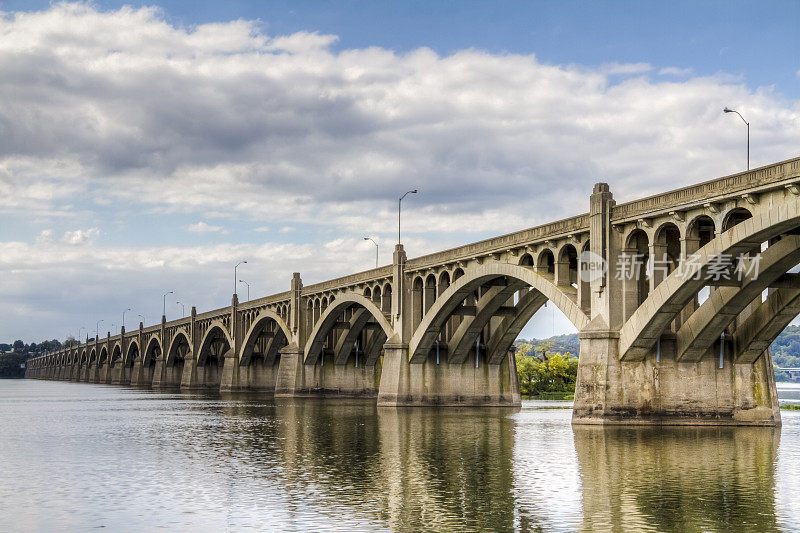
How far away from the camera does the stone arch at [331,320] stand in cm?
7456

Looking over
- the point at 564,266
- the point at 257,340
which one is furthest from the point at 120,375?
the point at 564,266

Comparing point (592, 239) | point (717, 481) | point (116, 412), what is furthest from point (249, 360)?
point (717, 481)

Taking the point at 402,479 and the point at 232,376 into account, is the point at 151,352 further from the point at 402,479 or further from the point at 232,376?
the point at 402,479

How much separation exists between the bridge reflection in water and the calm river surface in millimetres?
67

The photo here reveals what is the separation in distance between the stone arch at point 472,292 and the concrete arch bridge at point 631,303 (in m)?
0.11

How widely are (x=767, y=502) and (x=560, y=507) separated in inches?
197

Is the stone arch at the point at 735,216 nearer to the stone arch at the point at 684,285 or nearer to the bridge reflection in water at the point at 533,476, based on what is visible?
the stone arch at the point at 684,285

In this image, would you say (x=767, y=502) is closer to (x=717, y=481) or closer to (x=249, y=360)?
(x=717, y=481)

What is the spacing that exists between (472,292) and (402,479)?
37.7 m

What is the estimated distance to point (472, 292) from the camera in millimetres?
63562

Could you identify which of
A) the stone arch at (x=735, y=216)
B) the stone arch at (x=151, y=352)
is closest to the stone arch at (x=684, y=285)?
the stone arch at (x=735, y=216)

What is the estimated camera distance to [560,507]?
69.6 ft

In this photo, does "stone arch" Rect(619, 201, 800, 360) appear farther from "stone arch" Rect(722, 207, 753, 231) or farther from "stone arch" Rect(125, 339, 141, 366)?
"stone arch" Rect(125, 339, 141, 366)

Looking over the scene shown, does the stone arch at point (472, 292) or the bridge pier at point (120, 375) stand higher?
the stone arch at point (472, 292)
